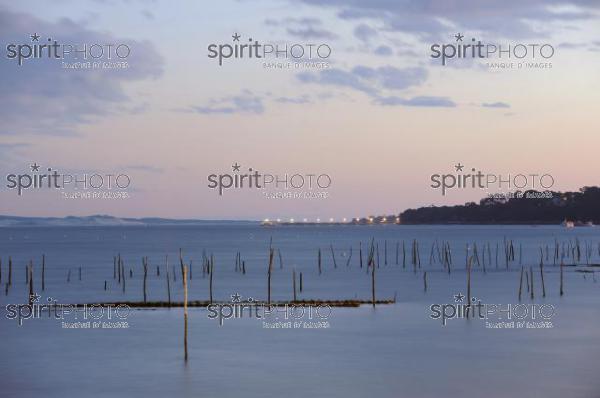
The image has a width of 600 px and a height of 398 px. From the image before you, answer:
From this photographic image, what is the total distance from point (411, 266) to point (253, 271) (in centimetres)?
2076

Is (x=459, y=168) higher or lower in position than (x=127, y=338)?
higher

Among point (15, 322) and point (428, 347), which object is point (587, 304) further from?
point (15, 322)

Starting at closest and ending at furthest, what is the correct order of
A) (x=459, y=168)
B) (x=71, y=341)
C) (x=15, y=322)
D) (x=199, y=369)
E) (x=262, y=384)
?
(x=262, y=384) → (x=199, y=369) → (x=71, y=341) → (x=15, y=322) → (x=459, y=168)

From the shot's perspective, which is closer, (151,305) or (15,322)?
(15,322)

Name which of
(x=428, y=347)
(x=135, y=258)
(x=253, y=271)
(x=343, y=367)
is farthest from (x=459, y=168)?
(x=135, y=258)

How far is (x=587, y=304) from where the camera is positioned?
201 ft

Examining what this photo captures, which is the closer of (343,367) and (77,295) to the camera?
(343,367)

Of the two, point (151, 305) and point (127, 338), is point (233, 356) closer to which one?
point (127, 338)

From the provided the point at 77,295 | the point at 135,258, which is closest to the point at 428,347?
the point at 77,295

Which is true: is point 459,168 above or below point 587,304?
above

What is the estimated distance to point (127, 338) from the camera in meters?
45.1

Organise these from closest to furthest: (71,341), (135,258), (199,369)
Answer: (199,369)
(71,341)
(135,258)

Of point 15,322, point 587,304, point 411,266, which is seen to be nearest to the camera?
point 15,322

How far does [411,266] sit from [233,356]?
72.6 metres
